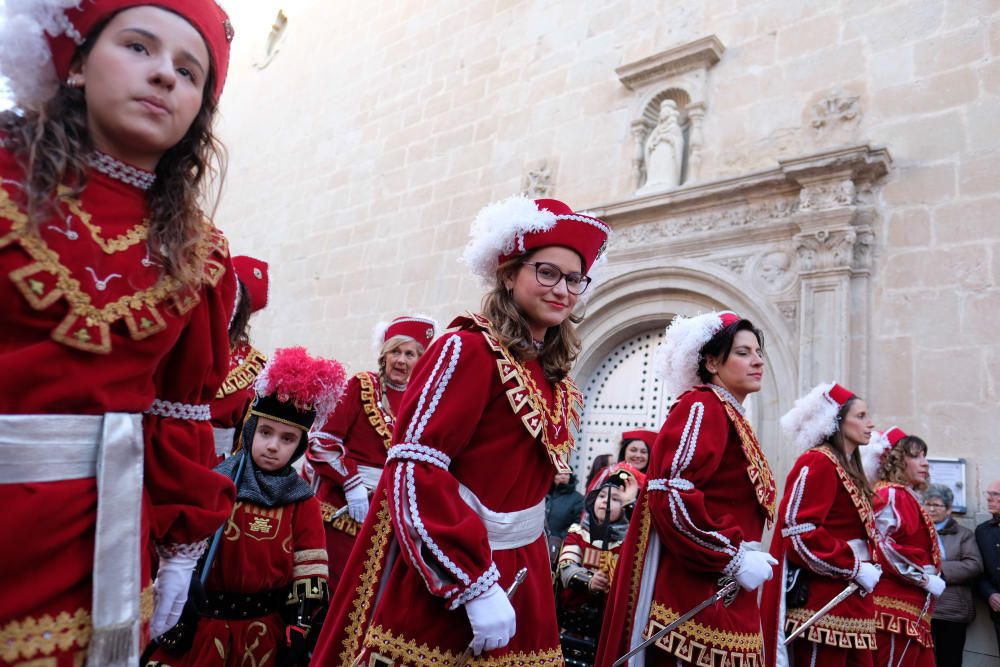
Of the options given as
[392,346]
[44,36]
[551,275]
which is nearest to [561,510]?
[392,346]

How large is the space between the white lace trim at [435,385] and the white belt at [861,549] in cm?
301

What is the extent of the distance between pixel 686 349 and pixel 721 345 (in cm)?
19

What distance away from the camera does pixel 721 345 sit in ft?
11.2

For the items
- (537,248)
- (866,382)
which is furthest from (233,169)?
(537,248)

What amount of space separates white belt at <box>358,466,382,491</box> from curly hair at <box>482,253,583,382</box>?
2.10 meters

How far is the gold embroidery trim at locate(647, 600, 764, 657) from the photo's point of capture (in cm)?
276

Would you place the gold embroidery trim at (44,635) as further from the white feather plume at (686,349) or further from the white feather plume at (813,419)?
the white feather plume at (813,419)

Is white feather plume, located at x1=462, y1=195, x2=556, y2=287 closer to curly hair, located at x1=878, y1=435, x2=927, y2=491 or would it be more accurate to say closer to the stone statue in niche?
curly hair, located at x1=878, y1=435, x2=927, y2=491

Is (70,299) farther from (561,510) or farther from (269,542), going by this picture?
(561,510)

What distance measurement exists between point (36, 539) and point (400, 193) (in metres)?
10.2

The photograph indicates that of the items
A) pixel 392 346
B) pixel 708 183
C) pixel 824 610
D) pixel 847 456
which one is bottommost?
pixel 824 610

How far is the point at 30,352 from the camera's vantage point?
3.89 feet

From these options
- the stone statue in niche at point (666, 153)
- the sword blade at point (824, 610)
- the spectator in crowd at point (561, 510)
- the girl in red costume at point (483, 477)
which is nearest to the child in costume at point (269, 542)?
the girl in red costume at point (483, 477)

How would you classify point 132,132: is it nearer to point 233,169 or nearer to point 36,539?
point 36,539
